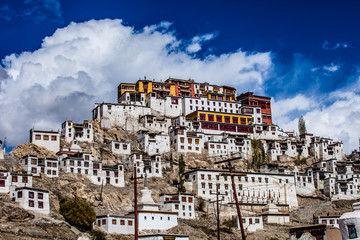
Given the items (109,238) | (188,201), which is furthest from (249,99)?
(109,238)

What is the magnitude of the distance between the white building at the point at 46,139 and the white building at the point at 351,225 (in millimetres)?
71448

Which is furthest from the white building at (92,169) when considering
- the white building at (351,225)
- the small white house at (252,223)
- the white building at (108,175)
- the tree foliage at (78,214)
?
the white building at (351,225)

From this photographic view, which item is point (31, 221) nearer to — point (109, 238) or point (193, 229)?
point (109, 238)

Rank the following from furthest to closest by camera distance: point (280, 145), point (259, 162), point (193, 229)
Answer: point (280, 145)
point (259, 162)
point (193, 229)

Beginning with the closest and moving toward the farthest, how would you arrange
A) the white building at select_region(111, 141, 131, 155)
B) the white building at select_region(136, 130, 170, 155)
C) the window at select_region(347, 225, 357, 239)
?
the window at select_region(347, 225, 357, 239)
the white building at select_region(111, 141, 131, 155)
the white building at select_region(136, 130, 170, 155)

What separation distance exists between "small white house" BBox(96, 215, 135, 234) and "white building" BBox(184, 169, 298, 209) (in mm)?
22486

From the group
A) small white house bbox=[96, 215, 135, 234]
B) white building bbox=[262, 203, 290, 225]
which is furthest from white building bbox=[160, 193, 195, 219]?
white building bbox=[262, 203, 290, 225]

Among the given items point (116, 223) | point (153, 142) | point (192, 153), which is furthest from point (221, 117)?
point (116, 223)

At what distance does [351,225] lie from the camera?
25.5 metres

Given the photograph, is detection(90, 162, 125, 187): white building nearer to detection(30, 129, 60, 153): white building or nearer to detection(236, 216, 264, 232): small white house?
detection(30, 129, 60, 153): white building

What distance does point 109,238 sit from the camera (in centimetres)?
6222

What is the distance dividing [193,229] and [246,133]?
52483 millimetres

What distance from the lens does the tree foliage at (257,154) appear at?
342ft

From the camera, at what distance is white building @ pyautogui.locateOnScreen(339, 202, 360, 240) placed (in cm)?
2512
